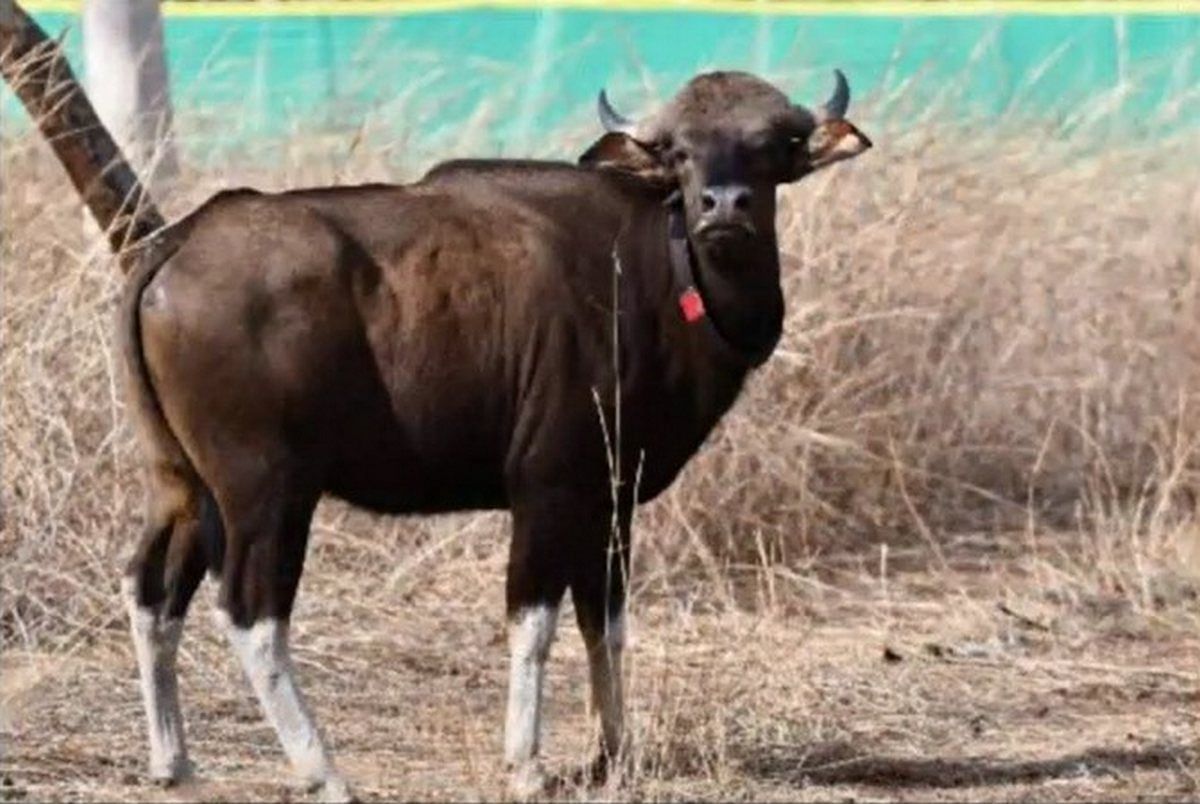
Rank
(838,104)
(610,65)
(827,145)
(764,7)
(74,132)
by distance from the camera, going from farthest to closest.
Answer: (764,7)
(610,65)
(74,132)
(838,104)
(827,145)

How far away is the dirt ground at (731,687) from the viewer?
9.03 metres

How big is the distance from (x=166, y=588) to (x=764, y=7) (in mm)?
7318

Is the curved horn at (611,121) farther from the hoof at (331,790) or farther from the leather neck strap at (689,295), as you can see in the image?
the hoof at (331,790)

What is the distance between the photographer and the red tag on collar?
8773 mm

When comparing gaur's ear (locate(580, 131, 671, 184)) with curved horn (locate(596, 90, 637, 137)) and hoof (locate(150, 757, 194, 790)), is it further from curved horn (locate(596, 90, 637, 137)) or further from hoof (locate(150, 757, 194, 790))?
hoof (locate(150, 757, 194, 790))

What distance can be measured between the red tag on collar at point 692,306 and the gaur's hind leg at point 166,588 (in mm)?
1266

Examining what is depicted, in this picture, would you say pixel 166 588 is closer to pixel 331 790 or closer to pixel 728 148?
pixel 331 790

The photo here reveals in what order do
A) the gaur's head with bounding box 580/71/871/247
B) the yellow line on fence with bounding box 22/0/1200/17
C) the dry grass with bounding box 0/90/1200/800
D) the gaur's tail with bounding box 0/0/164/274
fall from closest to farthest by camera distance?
the gaur's head with bounding box 580/71/871/247 < the dry grass with bounding box 0/90/1200/800 < the gaur's tail with bounding box 0/0/164/274 < the yellow line on fence with bounding box 22/0/1200/17

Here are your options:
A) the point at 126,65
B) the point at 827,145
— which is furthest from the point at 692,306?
the point at 126,65

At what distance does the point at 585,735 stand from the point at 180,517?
1.29 meters

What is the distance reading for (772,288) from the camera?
351 inches

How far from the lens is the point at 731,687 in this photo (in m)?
9.76

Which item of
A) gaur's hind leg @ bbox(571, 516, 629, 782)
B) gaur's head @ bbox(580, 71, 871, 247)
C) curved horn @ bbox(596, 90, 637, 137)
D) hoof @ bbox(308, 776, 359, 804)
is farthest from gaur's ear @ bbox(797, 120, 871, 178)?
hoof @ bbox(308, 776, 359, 804)

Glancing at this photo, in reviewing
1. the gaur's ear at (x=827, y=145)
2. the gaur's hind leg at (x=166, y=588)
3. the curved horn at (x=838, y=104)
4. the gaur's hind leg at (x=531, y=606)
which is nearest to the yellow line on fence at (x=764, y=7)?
the curved horn at (x=838, y=104)
